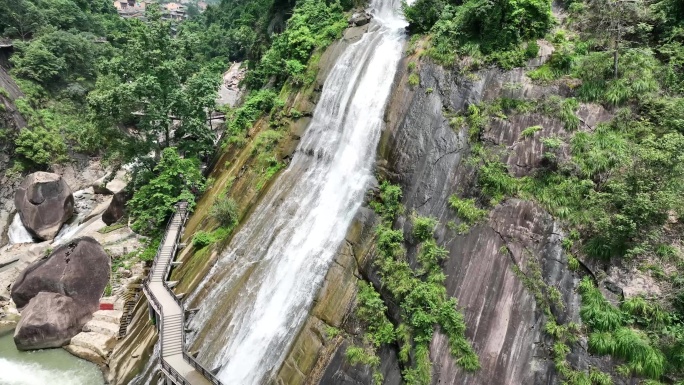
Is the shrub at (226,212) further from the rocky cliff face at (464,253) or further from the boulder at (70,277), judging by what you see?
the boulder at (70,277)

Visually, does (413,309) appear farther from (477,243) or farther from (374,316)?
(477,243)

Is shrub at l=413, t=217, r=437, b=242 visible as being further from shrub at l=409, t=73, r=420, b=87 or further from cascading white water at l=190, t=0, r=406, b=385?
shrub at l=409, t=73, r=420, b=87

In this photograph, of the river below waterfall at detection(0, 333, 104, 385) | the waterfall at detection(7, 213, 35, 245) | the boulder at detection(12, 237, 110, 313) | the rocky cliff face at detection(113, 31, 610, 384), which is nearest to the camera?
the rocky cliff face at detection(113, 31, 610, 384)

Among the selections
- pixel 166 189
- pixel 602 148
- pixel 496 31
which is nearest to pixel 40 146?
pixel 166 189

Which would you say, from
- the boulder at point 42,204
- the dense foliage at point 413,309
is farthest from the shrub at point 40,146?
the dense foliage at point 413,309

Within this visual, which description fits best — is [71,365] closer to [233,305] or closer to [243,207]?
[233,305]

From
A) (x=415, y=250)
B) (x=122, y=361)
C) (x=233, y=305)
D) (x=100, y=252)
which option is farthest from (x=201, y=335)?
(x=100, y=252)

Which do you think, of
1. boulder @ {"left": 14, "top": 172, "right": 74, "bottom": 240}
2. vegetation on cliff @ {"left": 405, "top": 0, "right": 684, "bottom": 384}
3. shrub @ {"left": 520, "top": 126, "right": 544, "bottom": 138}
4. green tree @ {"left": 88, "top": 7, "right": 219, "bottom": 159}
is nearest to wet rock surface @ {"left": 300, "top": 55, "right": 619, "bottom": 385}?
shrub @ {"left": 520, "top": 126, "right": 544, "bottom": 138}

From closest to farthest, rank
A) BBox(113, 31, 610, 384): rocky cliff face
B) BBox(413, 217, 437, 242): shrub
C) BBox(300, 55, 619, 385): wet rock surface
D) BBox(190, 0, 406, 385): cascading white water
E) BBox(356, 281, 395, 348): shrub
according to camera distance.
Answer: BBox(300, 55, 619, 385): wet rock surface → BBox(113, 31, 610, 384): rocky cliff face → BBox(356, 281, 395, 348): shrub → BBox(413, 217, 437, 242): shrub → BBox(190, 0, 406, 385): cascading white water
